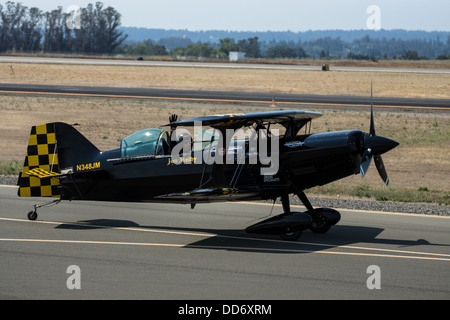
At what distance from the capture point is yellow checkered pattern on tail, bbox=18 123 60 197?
14.0 m

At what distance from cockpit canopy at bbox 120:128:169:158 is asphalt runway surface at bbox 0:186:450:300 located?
1.64 m

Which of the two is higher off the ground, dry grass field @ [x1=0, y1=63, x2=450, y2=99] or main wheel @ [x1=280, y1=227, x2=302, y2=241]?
dry grass field @ [x1=0, y1=63, x2=450, y2=99]

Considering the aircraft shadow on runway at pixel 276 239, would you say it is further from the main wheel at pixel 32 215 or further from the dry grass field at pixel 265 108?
the dry grass field at pixel 265 108

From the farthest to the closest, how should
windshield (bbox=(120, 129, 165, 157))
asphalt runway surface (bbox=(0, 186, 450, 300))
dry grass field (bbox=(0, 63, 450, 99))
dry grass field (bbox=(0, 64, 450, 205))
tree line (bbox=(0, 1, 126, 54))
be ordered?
tree line (bbox=(0, 1, 126, 54)), dry grass field (bbox=(0, 63, 450, 99)), dry grass field (bbox=(0, 64, 450, 205)), windshield (bbox=(120, 129, 165, 157)), asphalt runway surface (bbox=(0, 186, 450, 300))

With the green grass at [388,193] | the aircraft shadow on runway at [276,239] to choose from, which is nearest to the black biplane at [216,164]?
the aircraft shadow on runway at [276,239]

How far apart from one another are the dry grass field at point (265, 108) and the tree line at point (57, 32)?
269ft

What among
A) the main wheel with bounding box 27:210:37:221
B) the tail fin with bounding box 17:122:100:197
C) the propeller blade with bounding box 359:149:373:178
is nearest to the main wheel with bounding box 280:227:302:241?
the propeller blade with bounding box 359:149:373:178

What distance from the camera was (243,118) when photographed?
40.6ft

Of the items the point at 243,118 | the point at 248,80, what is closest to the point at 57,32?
the point at 248,80

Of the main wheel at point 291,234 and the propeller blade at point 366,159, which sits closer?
the propeller blade at point 366,159

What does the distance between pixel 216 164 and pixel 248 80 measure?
47.0 meters

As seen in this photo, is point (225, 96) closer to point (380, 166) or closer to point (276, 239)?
point (380, 166)

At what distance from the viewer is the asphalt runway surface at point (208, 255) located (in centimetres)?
977

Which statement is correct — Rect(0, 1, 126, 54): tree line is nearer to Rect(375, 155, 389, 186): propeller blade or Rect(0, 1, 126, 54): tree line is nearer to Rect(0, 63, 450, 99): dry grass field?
Rect(0, 63, 450, 99): dry grass field
